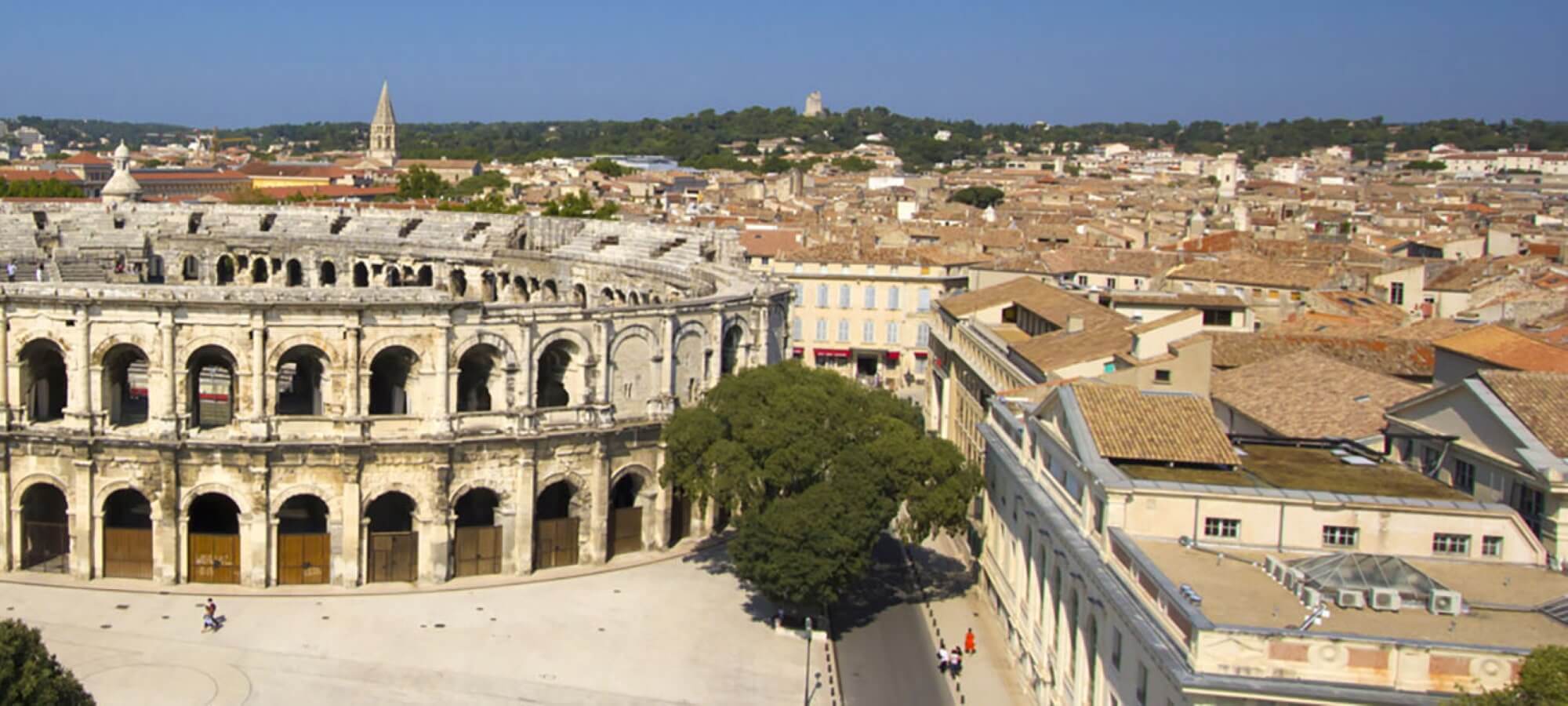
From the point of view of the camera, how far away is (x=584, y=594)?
49.2m

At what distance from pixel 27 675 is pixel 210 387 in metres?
41.4

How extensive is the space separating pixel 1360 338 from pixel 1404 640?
93.6 ft

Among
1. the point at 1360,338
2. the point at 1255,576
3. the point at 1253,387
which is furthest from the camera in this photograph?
the point at 1360,338

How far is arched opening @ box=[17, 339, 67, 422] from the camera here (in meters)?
49.8

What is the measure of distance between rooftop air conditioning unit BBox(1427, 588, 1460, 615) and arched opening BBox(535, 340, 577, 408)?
29938 mm

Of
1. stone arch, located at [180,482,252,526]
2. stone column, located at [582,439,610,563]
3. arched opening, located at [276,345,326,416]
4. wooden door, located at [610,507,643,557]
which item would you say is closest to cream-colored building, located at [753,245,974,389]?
arched opening, located at [276,345,326,416]

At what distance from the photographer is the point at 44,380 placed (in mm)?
52500

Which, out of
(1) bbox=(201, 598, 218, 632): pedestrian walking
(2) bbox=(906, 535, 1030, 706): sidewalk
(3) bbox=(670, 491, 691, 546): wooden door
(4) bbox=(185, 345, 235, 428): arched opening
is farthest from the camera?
(3) bbox=(670, 491, 691, 546): wooden door

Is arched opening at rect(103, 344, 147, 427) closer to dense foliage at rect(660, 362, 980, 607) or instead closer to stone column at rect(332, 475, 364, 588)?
stone column at rect(332, 475, 364, 588)

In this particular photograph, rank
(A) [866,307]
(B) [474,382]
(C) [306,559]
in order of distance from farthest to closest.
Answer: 1. (A) [866,307]
2. (B) [474,382]
3. (C) [306,559]

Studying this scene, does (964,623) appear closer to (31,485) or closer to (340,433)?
(340,433)

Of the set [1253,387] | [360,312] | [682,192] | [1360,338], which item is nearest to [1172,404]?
[1253,387]

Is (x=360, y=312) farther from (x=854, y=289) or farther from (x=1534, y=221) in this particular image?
(x=1534, y=221)

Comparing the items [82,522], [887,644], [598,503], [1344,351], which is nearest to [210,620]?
[82,522]
